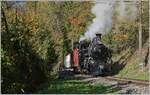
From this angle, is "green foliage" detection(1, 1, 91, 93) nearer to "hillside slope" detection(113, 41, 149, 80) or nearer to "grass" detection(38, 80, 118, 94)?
"grass" detection(38, 80, 118, 94)

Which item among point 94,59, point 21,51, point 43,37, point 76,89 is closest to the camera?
point 21,51

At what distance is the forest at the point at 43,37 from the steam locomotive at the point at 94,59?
183cm

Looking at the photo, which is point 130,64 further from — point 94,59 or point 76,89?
point 76,89

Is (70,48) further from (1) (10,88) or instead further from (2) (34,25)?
(1) (10,88)

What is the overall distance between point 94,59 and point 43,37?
10321mm

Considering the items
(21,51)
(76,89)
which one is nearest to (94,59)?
(76,89)

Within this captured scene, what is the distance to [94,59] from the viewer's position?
1241 inches

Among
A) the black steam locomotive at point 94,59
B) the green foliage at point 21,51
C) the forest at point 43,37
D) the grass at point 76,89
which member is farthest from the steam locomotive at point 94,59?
the grass at point 76,89

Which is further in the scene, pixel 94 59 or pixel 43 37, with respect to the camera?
pixel 94 59

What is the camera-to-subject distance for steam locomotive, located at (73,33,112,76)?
30.6 metres

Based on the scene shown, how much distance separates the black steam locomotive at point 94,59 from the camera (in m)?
30.6

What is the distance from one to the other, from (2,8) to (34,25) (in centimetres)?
449

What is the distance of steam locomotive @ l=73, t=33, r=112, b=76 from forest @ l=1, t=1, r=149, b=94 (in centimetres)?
183

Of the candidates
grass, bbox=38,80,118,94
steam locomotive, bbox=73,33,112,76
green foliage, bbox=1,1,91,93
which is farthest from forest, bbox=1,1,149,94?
steam locomotive, bbox=73,33,112,76
